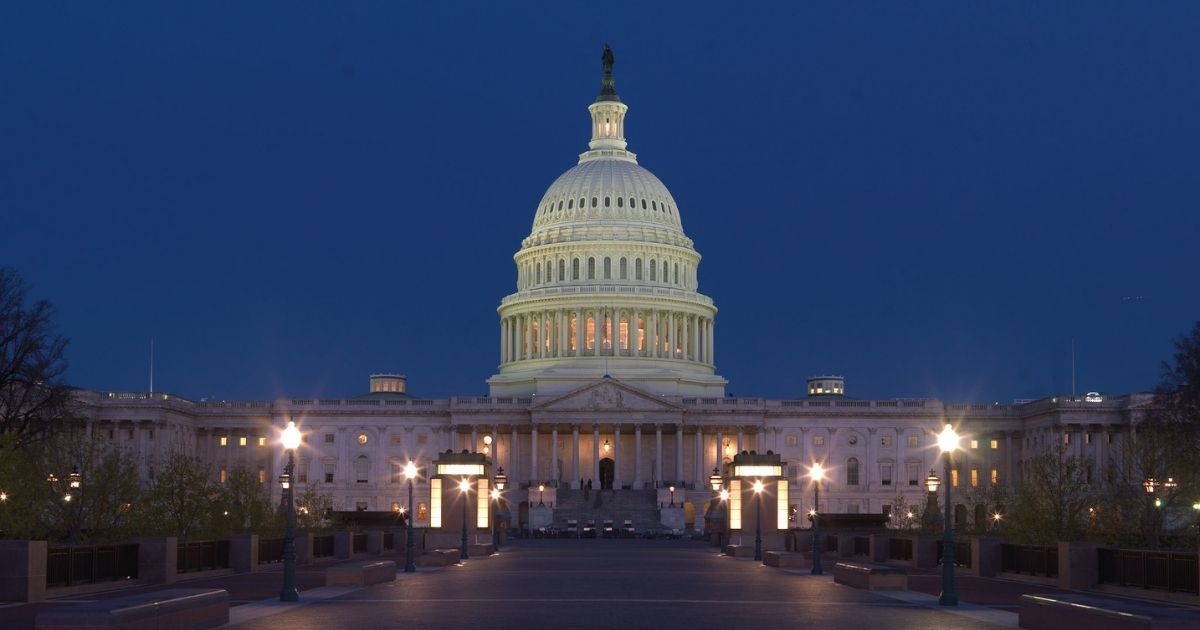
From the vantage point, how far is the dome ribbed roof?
195250mm

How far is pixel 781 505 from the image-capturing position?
95562 mm

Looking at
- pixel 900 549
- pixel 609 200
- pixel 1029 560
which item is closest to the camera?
pixel 1029 560

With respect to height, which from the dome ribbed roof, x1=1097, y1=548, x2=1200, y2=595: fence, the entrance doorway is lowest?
x1=1097, y1=548, x2=1200, y2=595: fence

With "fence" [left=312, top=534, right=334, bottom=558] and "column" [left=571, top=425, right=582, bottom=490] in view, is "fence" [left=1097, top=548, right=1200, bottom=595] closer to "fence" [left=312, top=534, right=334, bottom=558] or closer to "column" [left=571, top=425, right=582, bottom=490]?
"fence" [left=312, top=534, right=334, bottom=558]

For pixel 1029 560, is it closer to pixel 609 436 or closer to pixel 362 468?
pixel 609 436

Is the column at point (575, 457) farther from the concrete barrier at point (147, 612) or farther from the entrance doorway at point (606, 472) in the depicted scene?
the concrete barrier at point (147, 612)

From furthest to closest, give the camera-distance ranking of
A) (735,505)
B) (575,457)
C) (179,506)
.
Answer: (575,457), (735,505), (179,506)

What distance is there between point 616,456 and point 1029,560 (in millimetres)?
119378

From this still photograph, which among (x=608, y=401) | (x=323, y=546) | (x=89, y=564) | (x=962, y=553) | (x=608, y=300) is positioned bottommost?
(x=323, y=546)

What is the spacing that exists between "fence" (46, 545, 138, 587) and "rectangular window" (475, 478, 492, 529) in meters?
43.6

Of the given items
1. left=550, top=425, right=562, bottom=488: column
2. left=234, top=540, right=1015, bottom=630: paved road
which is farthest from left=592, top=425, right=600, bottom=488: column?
left=234, top=540, right=1015, bottom=630: paved road

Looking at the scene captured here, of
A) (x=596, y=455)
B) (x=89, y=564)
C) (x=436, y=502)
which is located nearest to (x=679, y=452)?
(x=596, y=455)

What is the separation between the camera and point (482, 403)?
17538 centimetres

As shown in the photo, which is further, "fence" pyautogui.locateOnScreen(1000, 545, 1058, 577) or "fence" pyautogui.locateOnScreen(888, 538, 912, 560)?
"fence" pyautogui.locateOnScreen(888, 538, 912, 560)
